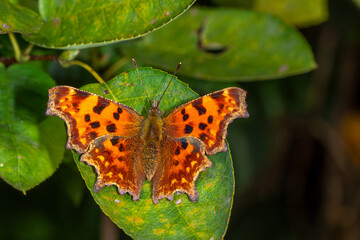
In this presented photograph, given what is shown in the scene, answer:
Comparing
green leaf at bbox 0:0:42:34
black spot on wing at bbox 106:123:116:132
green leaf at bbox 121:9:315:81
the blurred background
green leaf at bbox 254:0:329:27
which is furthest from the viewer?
the blurred background

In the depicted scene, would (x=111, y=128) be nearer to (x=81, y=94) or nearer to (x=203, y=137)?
(x=81, y=94)

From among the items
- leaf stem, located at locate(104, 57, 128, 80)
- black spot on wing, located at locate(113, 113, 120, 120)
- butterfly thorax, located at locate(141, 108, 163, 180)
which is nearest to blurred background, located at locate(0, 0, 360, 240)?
leaf stem, located at locate(104, 57, 128, 80)

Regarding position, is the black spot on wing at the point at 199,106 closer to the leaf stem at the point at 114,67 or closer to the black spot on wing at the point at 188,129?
the black spot on wing at the point at 188,129

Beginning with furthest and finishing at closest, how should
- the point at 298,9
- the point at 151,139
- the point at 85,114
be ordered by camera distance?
the point at 298,9, the point at 151,139, the point at 85,114

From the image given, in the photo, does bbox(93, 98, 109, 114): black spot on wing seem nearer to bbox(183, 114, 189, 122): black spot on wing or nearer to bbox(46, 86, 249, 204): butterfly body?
bbox(46, 86, 249, 204): butterfly body

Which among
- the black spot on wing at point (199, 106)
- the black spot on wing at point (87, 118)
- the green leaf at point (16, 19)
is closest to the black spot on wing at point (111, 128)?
the black spot on wing at point (87, 118)

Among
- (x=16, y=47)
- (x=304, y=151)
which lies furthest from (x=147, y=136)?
(x=304, y=151)
